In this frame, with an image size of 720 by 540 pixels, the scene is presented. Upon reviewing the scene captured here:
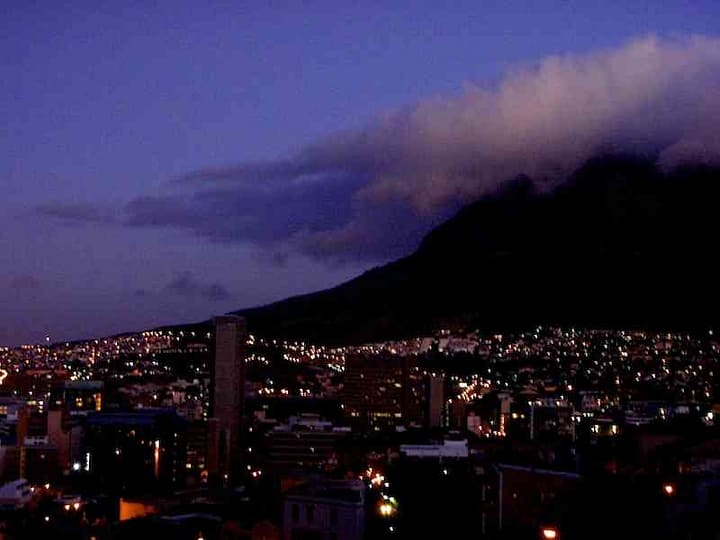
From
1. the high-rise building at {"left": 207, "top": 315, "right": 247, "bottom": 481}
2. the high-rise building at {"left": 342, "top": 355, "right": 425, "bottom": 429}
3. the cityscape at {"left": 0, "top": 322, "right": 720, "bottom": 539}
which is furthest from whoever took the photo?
the high-rise building at {"left": 342, "top": 355, "right": 425, "bottom": 429}

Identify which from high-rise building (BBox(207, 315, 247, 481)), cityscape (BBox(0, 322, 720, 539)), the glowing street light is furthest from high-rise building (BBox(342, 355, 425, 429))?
the glowing street light

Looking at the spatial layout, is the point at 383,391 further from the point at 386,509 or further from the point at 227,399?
the point at 386,509

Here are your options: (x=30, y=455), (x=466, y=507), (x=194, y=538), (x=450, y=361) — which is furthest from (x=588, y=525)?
(x=450, y=361)

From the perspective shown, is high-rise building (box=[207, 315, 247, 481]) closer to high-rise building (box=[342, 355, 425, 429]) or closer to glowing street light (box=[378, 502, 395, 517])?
high-rise building (box=[342, 355, 425, 429])

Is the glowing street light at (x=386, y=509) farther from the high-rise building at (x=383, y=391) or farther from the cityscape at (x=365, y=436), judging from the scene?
the high-rise building at (x=383, y=391)

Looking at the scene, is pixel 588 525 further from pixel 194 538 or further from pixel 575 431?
pixel 575 431

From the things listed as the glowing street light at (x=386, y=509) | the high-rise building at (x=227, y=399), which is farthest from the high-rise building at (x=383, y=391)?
→ the glowing street light at (x=386, y=509)

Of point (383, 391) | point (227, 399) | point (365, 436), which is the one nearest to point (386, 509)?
point (365, 436)

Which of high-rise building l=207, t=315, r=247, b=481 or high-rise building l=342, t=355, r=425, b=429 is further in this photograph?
high-rise building l=342, t=355, r=425, b=429

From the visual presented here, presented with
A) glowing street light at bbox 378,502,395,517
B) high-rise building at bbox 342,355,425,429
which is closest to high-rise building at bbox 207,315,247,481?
high-rise building at bbox 342,355,425,429

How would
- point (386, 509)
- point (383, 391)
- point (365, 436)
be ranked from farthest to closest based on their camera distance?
point (383, 391), point (365, 436), point (386, 509)

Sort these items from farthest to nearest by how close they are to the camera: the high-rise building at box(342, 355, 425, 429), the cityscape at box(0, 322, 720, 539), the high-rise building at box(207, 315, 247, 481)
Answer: the high-rise building at box(342, 355, 425, 429) < the high-rise building at box(207, 315, 247, 481) < the cityscape at box(0, 322, 720, 539)
